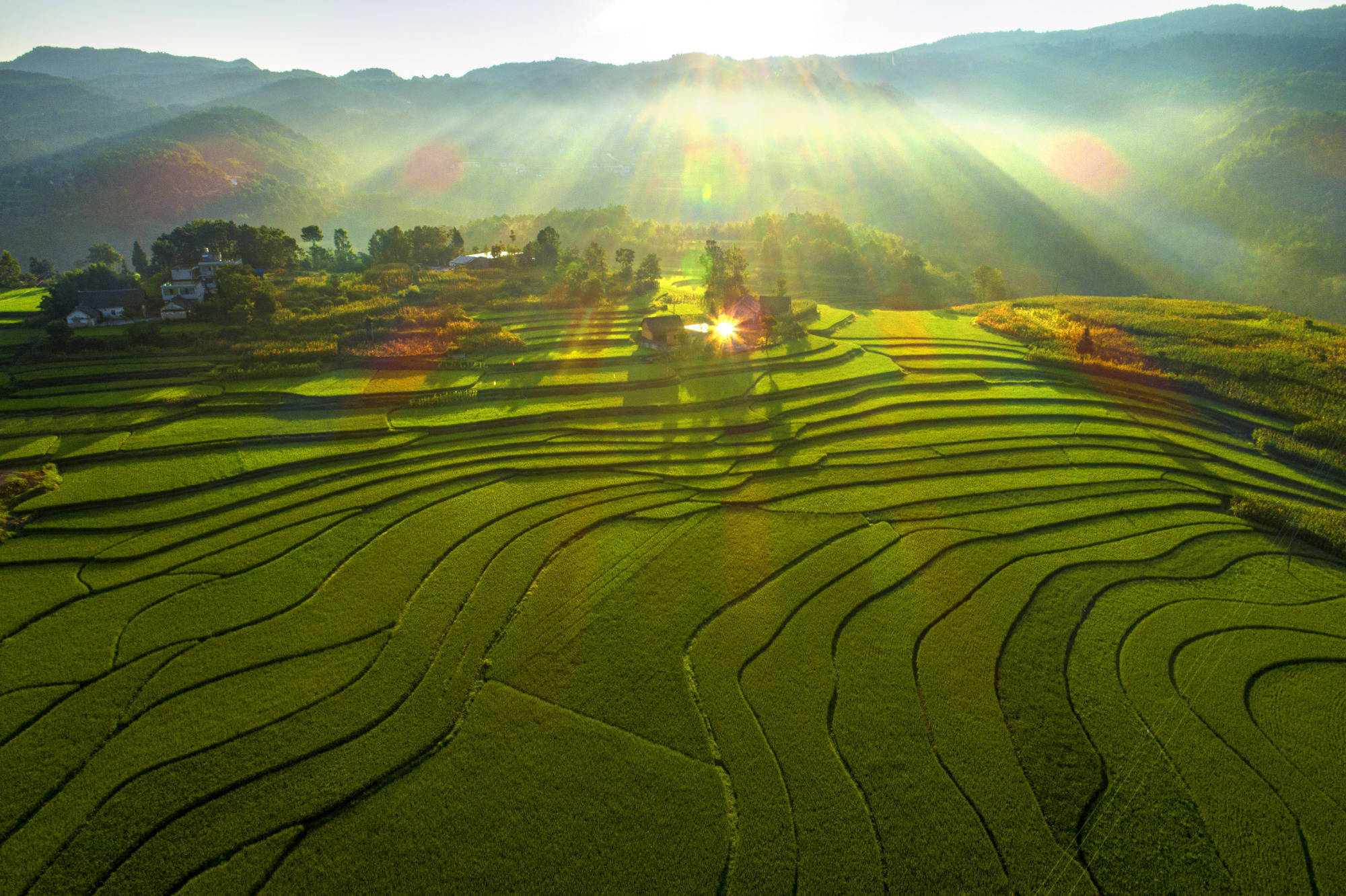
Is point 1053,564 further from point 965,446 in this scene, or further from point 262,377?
point 262,377

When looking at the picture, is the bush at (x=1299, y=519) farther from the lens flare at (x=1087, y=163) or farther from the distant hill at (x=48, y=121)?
the distant hill at (x=48, y=121)

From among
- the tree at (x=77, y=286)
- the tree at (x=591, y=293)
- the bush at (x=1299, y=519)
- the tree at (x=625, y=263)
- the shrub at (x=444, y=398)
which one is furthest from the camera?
the tree at (x=625, y=263)

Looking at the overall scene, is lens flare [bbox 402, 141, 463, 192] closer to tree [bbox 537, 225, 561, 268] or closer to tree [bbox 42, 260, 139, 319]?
tree [bbox 537, 225, 561, 268]

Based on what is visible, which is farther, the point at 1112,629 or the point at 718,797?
the point at 1112,629

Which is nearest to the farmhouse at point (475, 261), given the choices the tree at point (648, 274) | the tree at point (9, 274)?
the tree at point (648, 274)

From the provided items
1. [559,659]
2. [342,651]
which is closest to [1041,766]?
[559,659]

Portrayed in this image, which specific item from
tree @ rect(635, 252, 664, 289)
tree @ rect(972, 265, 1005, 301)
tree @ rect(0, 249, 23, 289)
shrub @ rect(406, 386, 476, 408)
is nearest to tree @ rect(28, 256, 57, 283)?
tree @ rect(0, 249, 23, 289)

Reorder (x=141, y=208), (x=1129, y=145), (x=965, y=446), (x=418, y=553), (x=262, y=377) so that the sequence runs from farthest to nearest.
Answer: (x=1129, y=145), (x=141, y=208), (x=262, y=377), (x=965, y=446), (x=418, y=553)
